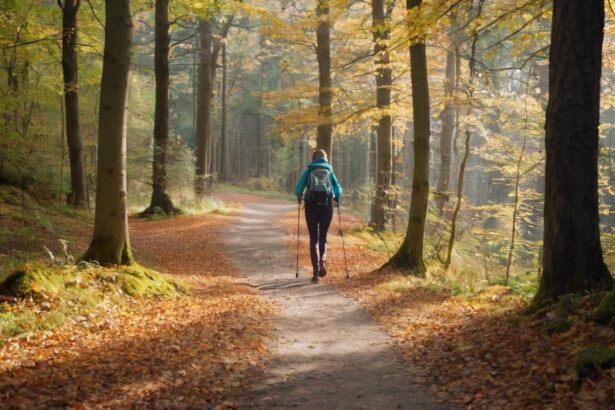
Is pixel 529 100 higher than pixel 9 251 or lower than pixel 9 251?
higher

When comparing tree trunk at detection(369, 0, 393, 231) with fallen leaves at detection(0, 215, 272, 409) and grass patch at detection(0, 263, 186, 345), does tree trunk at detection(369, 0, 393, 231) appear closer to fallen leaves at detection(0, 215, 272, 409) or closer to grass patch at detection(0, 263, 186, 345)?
fallen leaves at detection(0, 215, 272, 409)

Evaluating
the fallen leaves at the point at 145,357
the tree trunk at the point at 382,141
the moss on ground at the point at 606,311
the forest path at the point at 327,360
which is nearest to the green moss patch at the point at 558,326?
the moss on ground at the point at 606,311

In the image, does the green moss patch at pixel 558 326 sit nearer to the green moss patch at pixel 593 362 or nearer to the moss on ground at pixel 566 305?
the moss on ground at pixel 566 305

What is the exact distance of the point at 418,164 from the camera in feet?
29.3

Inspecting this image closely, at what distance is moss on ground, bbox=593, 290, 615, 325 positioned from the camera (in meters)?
3.96

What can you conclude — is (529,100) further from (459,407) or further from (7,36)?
(7,36)

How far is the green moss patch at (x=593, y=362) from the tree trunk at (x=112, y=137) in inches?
236

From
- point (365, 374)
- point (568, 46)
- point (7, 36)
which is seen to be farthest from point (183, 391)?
point (7, 36)

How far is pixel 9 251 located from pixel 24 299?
415 cm

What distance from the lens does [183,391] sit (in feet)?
13.0

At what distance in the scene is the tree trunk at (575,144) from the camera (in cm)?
456

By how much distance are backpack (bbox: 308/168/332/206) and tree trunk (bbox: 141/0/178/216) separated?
890 cm

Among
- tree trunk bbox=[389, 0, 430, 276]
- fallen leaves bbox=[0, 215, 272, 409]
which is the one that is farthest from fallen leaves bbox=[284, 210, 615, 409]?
tree trunk bbox=[389, 0, 430, 276]

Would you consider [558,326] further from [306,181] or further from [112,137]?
[112,137]
